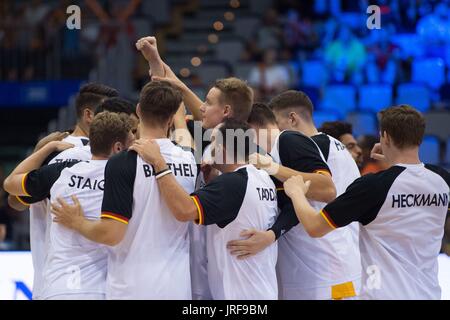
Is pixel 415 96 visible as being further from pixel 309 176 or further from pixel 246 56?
pixel 309 176

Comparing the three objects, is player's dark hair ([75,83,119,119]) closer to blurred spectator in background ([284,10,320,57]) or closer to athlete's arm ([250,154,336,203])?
athlete's arm ([250,154,336,203])

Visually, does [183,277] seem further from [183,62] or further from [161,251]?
[183,62]

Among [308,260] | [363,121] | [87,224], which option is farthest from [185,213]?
[363,121]

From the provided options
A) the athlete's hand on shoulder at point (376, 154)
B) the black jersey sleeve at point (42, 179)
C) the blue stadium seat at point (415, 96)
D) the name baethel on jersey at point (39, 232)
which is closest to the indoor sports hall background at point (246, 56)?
the blue stadium seat at point (415, 96)

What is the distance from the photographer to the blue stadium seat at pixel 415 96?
1391cm

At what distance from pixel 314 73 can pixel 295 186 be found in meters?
10.4

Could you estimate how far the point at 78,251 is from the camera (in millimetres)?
5488

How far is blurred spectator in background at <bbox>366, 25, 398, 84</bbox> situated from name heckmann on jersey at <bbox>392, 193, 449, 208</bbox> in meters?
9.86

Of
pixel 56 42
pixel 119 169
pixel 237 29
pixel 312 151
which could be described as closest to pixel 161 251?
pixel 119 169

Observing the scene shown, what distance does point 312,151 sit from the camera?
5.77m

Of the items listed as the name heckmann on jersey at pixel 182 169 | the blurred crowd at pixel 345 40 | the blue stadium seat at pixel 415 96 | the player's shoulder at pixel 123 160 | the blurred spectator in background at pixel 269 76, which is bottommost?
the name heckmann on jersey at pixel 182 169

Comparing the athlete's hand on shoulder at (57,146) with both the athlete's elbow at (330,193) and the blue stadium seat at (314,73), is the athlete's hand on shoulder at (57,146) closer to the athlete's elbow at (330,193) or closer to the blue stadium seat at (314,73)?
the athlete's elbow at (330,193)

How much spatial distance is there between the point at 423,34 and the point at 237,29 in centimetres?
381

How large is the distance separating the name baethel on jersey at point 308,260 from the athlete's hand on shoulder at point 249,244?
443 millimetres
